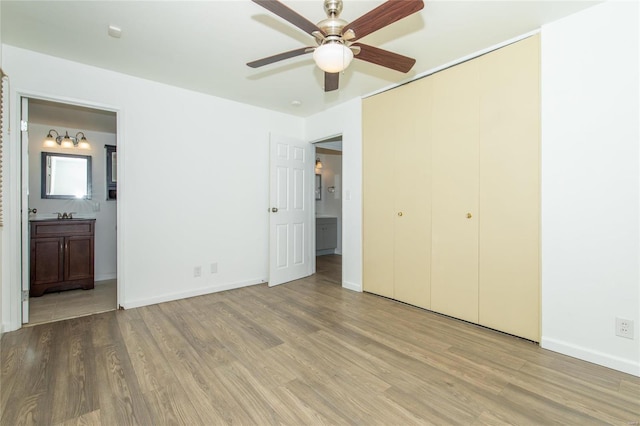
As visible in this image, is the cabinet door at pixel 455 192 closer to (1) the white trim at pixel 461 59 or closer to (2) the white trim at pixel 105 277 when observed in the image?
(1) the white trim at pixel 461 59

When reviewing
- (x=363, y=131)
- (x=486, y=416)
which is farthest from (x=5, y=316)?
(x=363, y=131)

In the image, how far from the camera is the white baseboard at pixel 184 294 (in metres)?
3.23

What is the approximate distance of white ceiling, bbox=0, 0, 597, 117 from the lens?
207 cm

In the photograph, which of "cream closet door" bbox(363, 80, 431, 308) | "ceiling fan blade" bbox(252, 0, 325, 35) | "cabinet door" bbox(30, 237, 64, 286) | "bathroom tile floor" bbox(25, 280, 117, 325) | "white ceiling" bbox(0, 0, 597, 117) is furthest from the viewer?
"cabinet door" bbox(30, 237, 64, 286)

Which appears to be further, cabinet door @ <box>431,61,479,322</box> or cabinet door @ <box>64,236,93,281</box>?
cabinet door @ <box>64,236,93,281</box>

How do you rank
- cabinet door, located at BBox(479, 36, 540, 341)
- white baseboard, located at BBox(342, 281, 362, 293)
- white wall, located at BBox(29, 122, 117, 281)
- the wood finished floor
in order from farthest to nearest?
white wall, located at BBox(29, 122, 117, 281)
white baseboard, located at BBox(342, 281, 362, 293)
cabinet door, located at BBox(479, 36, 540, 341)
the wood finished floor

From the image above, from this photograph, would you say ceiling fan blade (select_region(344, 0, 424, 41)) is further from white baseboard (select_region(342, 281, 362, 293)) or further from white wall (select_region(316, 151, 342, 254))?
white wall (select_region(316, 151, 342, 254))

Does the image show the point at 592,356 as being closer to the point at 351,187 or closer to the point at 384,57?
the point at 384,57

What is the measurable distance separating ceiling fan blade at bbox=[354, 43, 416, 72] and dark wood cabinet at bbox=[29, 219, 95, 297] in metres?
4.23

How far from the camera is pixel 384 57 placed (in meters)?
2.04

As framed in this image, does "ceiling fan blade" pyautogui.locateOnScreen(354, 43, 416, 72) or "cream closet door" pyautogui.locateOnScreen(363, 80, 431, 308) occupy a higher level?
"ceiling fan blade" pyautogui.locateOnScreen(354, 43, 416, 72)

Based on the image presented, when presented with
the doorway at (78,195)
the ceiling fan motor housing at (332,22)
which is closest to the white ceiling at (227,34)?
the ceiling fan motor housing at (332,22)

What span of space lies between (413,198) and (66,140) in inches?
202

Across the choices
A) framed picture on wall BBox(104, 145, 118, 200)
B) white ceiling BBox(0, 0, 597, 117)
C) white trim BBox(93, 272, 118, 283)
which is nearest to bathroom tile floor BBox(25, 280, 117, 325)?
white trim BBox(93, 272, 118, 283)
